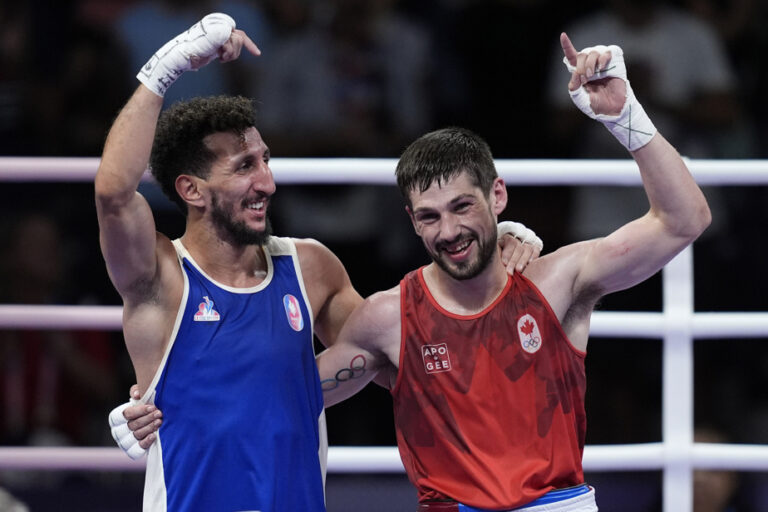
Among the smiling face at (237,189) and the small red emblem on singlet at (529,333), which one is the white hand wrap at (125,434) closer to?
the smiling face at (237,189)

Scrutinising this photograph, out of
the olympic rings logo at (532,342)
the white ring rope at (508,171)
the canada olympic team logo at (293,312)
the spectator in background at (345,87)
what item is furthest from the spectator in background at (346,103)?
the olympic rings logo at (532,342)

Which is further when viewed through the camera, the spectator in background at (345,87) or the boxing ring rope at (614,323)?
the spectator in background at (345,87)

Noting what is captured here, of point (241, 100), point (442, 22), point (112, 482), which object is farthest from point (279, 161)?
point (442, 22)

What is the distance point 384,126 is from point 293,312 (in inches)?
104

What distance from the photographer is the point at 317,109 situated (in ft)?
17.0

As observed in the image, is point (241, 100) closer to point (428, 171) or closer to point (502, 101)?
point (428, 171)

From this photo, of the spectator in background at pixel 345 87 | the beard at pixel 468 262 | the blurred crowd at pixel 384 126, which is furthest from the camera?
the spectator in background at pixel 345 87

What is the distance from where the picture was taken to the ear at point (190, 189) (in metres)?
2.72

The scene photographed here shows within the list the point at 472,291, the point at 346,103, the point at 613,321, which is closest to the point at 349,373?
the point at 472,291

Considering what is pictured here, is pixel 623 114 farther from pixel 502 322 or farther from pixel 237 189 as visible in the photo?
pixel 237 189

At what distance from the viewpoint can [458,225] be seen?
8.52 feet

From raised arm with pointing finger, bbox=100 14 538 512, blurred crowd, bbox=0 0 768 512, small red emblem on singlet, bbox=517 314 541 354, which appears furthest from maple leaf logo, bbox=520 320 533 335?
blurred crowd, bbox=0 0 768 512

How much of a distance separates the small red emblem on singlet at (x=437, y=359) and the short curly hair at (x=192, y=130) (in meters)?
0.69

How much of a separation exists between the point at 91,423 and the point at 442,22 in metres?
2.55
